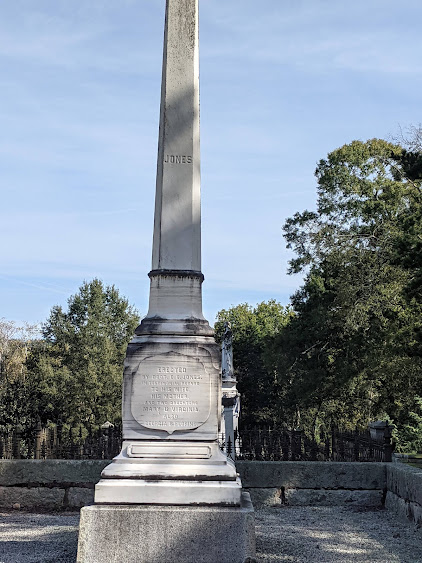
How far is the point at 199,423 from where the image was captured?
624 centimetres

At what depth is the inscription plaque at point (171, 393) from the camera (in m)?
6.25

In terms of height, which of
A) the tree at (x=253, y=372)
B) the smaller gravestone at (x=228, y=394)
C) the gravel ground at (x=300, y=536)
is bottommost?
the gravel ground at (x=300, y=536)

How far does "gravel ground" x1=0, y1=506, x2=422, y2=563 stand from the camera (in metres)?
6.55

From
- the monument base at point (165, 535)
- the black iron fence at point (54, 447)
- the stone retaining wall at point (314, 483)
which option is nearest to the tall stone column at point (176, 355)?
the monument base at point (165, 535)

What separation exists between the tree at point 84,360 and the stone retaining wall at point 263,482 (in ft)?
113

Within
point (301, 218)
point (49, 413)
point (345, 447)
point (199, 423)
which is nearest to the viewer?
point (199, 423)

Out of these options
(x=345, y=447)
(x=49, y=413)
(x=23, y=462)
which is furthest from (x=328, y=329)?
(x=49, y=413)

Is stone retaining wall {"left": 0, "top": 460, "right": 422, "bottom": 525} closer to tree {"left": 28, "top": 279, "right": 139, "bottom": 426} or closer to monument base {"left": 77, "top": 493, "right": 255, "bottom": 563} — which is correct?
monument base {"left": 77, "top": 493, "right": 255, "bottom": 563}

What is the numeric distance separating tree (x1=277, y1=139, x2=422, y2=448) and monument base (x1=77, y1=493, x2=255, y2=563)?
1929 centimetres

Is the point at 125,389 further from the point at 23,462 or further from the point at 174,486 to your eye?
the point at 23,462

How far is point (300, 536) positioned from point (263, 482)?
7.24ft

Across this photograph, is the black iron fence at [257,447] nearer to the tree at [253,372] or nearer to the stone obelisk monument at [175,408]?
the stone obelisk monument at [175,408]

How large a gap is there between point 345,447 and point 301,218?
18769 mm

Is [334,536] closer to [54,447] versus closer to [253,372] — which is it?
[54,447]
